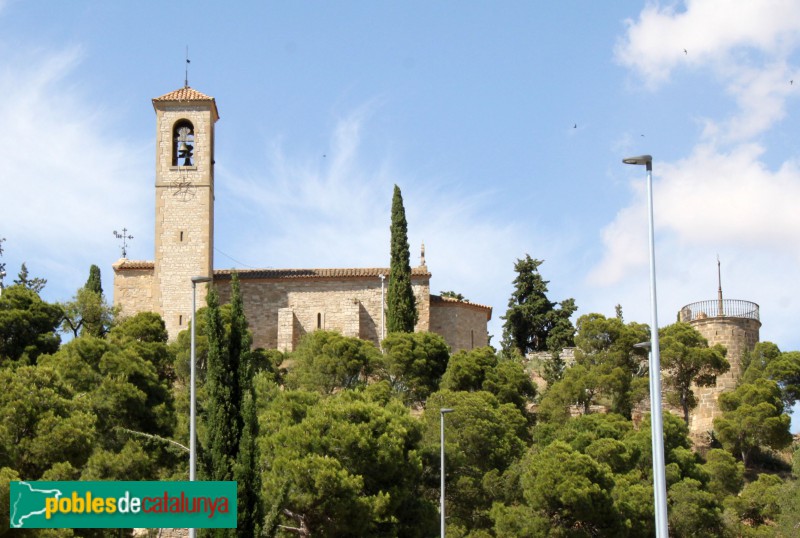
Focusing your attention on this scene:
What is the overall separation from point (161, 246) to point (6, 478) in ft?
107

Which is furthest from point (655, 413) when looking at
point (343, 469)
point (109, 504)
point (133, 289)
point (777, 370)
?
point (133, 289)

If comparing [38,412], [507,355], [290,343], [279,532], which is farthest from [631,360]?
[38,412]

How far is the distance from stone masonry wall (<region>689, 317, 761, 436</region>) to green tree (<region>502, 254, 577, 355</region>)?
1100 cm

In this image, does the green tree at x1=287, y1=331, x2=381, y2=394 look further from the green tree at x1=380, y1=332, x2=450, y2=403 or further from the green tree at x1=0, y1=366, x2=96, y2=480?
the green tree at x1=0, y1=366, x2=96, y2=480

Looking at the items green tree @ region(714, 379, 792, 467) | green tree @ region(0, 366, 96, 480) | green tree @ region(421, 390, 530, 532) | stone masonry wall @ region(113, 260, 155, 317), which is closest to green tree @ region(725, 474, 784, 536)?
green tree @ region(714, 379, 792, 467)

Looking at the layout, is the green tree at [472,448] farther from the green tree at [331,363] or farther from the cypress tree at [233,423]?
the cypress tree at [233,423]

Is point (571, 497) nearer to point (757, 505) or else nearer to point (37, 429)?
point (757, 505)

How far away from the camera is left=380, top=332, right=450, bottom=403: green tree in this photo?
5634 centimetres

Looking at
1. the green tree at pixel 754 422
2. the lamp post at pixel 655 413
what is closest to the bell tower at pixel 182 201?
the green tree at pixel 754 422

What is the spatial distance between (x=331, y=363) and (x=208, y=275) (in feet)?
31.2

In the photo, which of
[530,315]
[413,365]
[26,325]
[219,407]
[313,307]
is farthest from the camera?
[530,315]

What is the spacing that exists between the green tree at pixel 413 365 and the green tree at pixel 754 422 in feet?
43.0

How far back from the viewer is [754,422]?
56125 mm

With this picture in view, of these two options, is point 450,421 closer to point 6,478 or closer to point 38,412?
point 38,412
